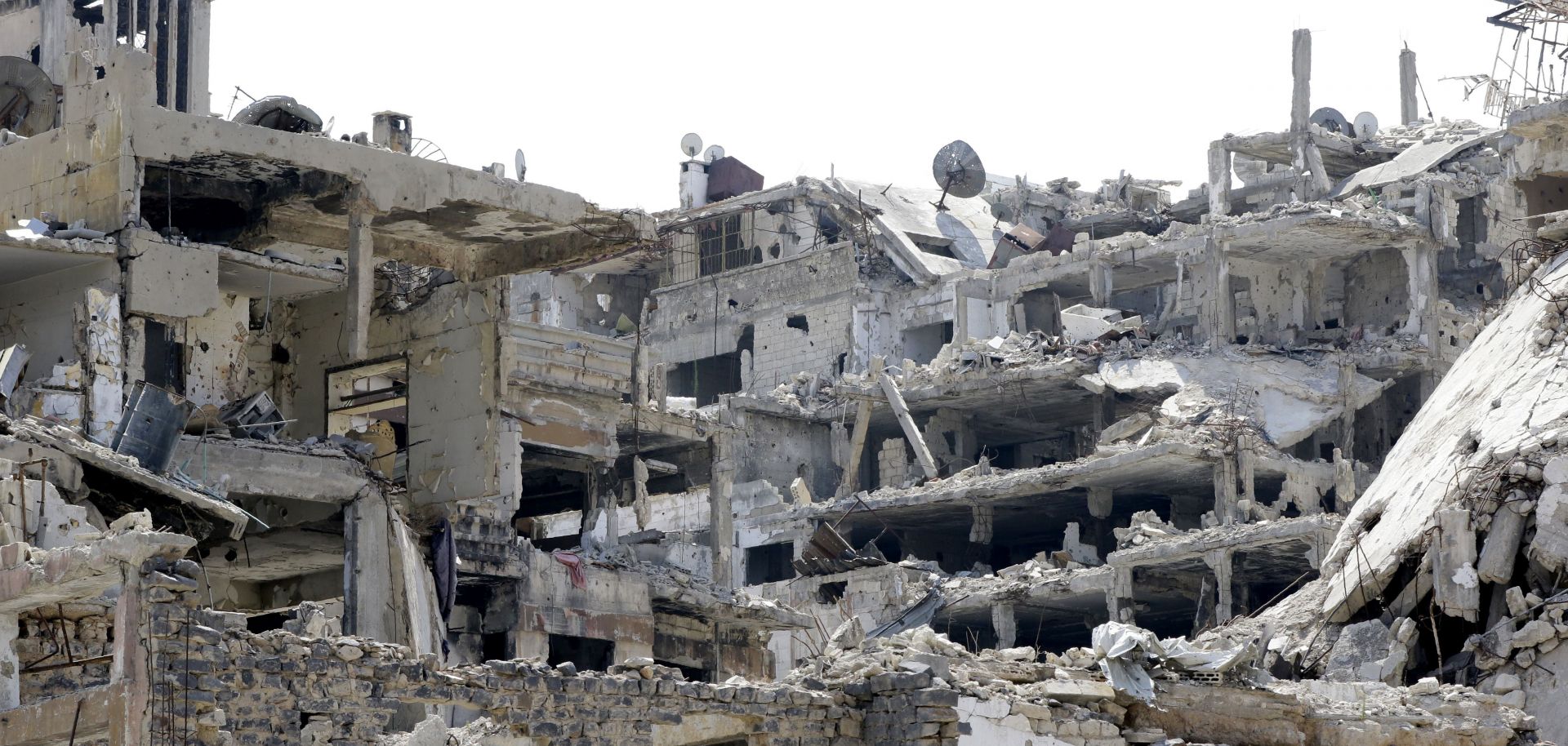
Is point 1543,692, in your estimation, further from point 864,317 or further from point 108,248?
point 864,317

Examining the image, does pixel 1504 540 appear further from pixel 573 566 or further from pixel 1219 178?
pixel 1219 178

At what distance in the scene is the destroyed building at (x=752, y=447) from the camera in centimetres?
2291

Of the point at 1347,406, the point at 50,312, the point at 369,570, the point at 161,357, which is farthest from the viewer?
the point at 1347,406

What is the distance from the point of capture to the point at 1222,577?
41.3 meters

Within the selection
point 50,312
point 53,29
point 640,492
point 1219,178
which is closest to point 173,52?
point 53,29

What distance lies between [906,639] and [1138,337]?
26.7 meters

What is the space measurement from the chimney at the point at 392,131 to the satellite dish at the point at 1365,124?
32.3 m

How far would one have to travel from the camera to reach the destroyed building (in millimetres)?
22906

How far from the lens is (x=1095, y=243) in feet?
176

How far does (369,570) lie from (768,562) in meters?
23.2

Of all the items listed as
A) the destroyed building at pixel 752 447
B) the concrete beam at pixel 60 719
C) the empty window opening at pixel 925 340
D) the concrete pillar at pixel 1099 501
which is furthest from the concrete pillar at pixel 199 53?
the concrete beam at pixel 60 719

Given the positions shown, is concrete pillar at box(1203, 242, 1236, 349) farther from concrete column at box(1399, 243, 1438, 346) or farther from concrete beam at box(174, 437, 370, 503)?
concrete beam at box(174, 437, 370, 503)

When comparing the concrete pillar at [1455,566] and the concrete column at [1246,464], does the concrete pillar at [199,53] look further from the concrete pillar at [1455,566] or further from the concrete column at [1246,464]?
the concrete pillar at [1455,566]

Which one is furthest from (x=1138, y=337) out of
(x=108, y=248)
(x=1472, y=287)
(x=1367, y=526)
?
(x=108, y=248)
